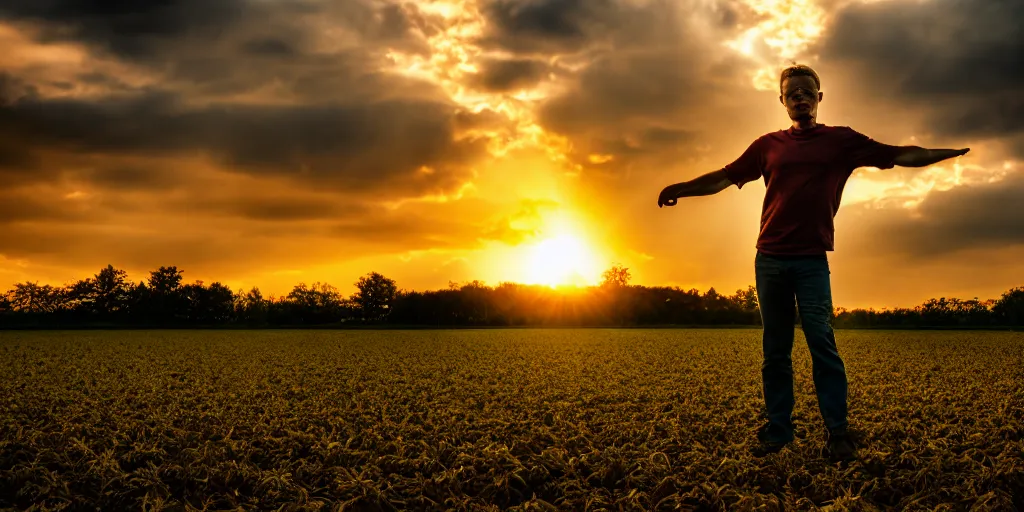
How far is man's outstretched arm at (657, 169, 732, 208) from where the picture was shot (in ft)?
17.1

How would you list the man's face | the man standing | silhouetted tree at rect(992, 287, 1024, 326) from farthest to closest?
silhouetted tree at rect(992, 287, 1024, 326)
the man's face
the man standing

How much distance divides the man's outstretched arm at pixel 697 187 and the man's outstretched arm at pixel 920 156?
1.12 metres

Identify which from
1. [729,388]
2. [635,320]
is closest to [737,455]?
[729,388]

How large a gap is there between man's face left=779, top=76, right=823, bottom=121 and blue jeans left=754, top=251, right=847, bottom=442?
0.97 metres

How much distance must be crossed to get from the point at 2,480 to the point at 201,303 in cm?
8829

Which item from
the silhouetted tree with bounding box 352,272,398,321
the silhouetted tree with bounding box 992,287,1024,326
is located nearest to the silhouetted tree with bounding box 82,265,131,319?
the silhouetted tree with bounding box 352,272,398,321

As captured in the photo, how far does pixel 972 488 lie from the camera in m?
3.93

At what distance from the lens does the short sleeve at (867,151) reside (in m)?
4.57

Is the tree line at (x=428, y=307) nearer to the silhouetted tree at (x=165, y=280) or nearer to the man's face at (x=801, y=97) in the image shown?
the silhouetted tree at (x=165, y=280)

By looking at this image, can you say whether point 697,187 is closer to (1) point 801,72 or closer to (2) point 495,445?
(1) point 801,72

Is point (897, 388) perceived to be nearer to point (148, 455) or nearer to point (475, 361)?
point (475, 361)

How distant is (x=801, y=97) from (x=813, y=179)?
56cm

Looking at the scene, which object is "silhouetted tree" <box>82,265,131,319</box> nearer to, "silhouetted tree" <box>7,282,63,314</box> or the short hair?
"silhouetted tree" <box>7,282,63,314</box>

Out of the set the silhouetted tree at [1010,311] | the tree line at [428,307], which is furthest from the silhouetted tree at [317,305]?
the silhouetted tree at [1010,311]
